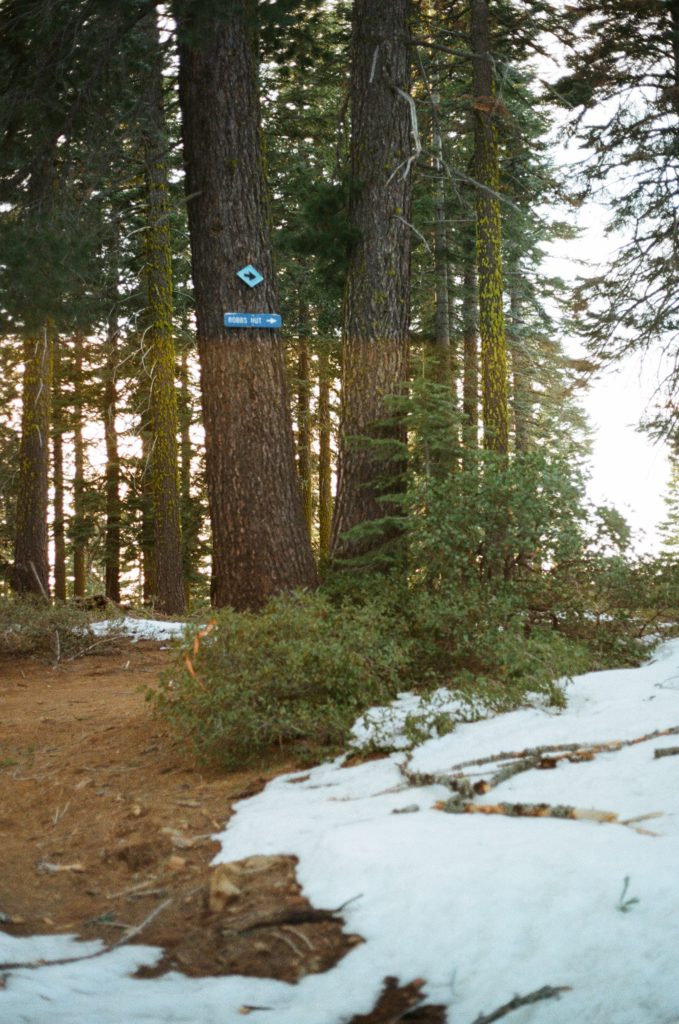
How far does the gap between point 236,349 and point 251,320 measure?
1.02 ft

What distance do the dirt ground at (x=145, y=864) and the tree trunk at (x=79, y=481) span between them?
575 inches

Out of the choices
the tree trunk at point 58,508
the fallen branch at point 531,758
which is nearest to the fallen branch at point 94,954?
the fallen branch at point 531,758

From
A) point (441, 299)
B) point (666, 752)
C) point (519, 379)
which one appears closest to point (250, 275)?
point (666, 752)

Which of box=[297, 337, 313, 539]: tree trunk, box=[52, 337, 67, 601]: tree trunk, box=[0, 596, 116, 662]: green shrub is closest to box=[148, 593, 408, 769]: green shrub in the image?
box=[0, 596, 116, 662]: green shrub

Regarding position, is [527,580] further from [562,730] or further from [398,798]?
[398,798]

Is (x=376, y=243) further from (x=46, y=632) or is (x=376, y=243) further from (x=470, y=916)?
(x=470, y=916)

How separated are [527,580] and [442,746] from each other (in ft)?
8.88

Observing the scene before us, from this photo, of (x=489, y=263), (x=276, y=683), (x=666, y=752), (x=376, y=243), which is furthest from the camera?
(x=489, y=263)

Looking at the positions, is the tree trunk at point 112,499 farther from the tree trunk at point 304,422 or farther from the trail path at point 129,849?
the trail path at point 129,849

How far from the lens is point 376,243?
9117 mm

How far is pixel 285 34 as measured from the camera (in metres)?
10.3

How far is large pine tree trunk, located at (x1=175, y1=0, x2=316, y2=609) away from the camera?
321 inches

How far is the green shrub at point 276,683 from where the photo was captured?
520 centimetres

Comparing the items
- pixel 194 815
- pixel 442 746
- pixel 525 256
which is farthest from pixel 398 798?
pixel 525 256
